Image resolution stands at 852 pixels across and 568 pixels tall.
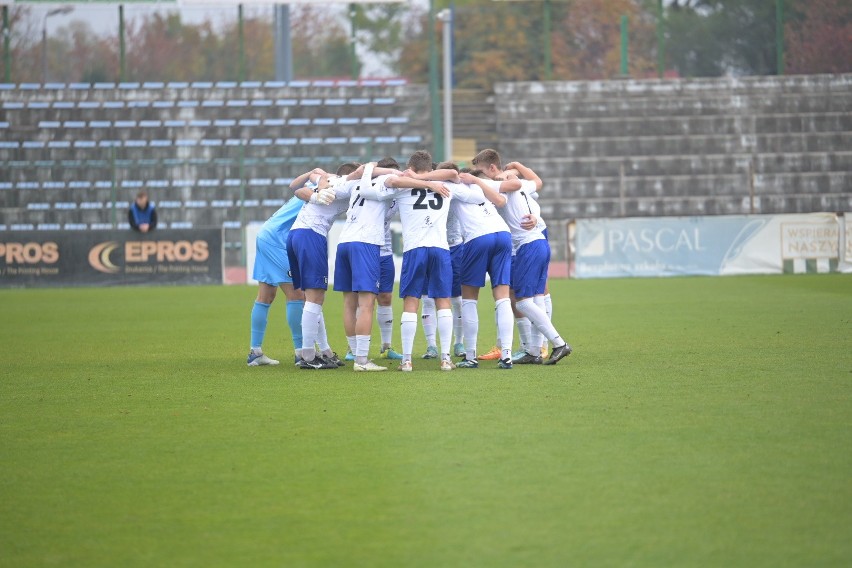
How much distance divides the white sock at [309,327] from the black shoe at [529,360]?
6.51ft

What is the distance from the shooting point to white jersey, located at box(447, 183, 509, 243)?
1082 cm

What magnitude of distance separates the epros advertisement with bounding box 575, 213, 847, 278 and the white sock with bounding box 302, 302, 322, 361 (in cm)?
1676

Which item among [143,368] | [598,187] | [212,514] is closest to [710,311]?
[143,368]

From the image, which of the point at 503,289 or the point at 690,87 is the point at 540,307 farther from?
the point at 690,87

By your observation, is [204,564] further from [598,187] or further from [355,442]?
[598,187]

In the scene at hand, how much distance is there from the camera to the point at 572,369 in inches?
419

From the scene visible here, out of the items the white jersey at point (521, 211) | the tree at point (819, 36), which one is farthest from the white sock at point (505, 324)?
the tree at point (819, 36)

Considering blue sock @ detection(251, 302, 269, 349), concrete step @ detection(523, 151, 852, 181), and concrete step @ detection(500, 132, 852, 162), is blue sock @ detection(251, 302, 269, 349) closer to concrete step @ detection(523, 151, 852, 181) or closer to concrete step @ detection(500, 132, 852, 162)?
concrete step @ detection(523, 151, 852, 181)

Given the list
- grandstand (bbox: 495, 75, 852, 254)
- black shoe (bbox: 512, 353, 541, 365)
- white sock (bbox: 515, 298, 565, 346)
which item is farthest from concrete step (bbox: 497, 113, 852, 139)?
white sock (bbox: 515, 298, 565, 346)

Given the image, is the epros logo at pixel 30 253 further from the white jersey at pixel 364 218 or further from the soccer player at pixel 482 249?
the soccer player at pixel 482 249

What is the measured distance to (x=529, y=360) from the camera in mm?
11500

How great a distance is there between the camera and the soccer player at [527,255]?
10914 millimetres

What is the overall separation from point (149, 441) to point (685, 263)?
2099 centimetres

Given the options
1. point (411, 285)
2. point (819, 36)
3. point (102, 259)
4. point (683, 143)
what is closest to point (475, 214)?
point (411, 285)
